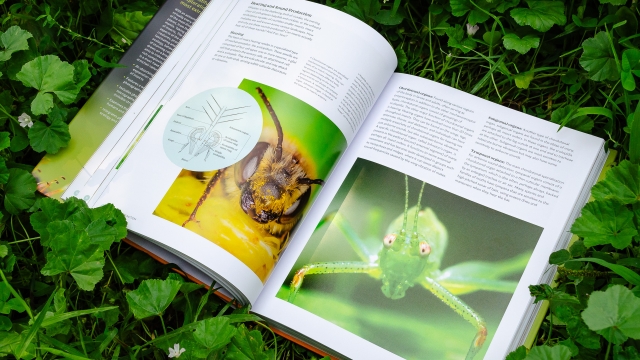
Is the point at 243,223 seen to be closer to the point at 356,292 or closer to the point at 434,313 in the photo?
the point at 356,292

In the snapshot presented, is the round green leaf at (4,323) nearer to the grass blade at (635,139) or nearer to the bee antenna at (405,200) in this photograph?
the bee antenna at (405,200)

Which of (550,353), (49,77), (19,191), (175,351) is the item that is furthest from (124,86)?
(550,353)

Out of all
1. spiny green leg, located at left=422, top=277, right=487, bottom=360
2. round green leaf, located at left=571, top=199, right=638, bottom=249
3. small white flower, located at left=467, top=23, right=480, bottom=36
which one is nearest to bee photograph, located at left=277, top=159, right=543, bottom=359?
spiny green leg, located at left=422, top=277, right=487, bottom=360

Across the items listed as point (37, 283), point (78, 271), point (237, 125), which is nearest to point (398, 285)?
point (237, 125)

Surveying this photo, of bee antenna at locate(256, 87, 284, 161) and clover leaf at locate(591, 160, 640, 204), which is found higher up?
clover leaf at locate(591, 160, 640, 204)

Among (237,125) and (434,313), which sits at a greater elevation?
(237,125)

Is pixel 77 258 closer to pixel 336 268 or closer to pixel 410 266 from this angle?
pixel 336 268

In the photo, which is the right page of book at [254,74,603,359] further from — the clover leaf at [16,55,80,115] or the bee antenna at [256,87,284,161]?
the clover leaf at [16,55,80,115]

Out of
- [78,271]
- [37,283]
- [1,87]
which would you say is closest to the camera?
[78,271]
